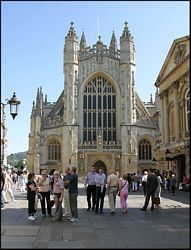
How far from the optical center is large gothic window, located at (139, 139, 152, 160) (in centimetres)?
5357

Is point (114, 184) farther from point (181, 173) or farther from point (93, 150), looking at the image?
point (93, 150)

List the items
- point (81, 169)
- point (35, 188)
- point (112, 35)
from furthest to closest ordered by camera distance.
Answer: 1. point (112, 35)
2. point (81, 169)
3. point (35, 188)

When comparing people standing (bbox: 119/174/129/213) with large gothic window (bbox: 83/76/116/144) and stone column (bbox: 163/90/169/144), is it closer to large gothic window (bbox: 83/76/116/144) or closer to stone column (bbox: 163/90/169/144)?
stone column (bbox: 163/90/169/144)

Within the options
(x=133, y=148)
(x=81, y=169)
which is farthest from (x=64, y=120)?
(x=133, y=148)

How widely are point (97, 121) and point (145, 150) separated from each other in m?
8.43

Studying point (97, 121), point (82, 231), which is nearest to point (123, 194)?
point (82, 231)

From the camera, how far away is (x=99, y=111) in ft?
172

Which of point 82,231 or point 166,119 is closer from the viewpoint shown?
point 82,231

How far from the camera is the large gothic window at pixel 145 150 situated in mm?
53572

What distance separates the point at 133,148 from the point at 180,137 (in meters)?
24.1

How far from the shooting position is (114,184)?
13.6 m

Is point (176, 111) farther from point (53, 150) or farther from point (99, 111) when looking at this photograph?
point (53, 150)

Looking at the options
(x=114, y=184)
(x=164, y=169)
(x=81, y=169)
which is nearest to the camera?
(x=114, y=184)

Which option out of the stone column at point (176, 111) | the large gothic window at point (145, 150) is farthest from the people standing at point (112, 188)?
the large gothic window at point (145, 150)
